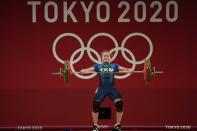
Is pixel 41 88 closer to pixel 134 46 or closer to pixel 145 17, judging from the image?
pixel 134 46

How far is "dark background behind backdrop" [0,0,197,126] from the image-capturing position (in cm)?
396

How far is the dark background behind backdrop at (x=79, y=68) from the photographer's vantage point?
3957 millimetres

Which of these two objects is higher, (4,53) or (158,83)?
(4,53)

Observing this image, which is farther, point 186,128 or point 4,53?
point 4,53

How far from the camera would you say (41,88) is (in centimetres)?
404

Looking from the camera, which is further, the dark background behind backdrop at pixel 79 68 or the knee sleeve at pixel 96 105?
the dark background behind backdrop at pixel 79 68

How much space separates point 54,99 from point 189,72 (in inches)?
59.3

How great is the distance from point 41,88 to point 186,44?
164cm

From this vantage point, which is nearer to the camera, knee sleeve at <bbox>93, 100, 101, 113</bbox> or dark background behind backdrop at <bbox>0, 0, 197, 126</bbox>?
knee sleeve at <bbox>93, 100, 101, 113</bbox>

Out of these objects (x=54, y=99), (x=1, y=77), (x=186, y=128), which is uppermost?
(x=1, y=77)

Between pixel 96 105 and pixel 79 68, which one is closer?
pixel 96 105

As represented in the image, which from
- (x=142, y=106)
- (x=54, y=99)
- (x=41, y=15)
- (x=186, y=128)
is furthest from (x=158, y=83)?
(x=41, y=15)

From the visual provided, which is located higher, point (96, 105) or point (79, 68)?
point (79, 68)

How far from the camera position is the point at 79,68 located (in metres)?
3.99
